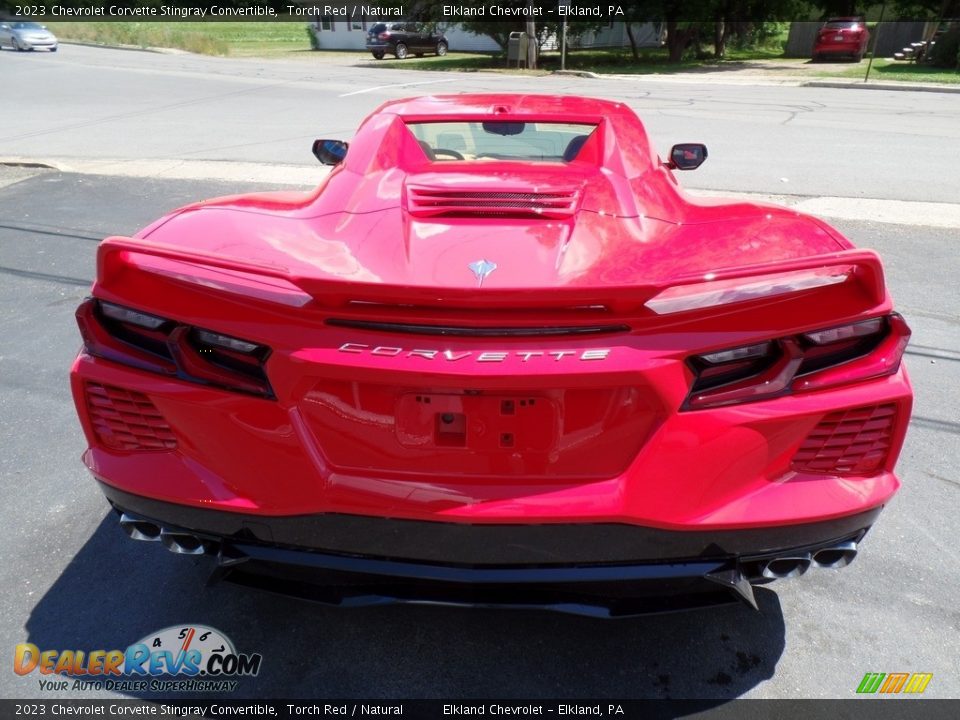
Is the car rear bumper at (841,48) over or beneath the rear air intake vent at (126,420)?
beneath

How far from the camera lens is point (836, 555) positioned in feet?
6.61

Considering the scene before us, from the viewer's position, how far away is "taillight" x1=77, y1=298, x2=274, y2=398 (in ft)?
6.15

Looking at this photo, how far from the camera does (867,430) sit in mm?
1913

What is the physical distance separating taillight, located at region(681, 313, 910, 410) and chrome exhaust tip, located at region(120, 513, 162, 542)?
1452 millimetres

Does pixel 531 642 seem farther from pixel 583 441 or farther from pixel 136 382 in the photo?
pixel 136 382

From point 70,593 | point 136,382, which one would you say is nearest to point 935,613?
point 136,382

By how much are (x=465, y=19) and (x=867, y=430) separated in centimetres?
3642

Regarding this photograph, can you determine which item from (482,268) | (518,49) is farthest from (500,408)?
(518,49)

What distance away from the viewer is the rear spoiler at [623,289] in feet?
5.74

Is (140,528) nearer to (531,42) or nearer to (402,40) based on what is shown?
(531,42)

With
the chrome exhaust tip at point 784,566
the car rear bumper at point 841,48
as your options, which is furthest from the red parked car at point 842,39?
the chrome exhaust tip at point 784,566

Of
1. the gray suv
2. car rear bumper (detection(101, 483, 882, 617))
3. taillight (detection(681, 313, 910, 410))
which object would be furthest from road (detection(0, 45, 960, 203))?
the gray suv

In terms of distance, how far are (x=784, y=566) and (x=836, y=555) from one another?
0.56 feet

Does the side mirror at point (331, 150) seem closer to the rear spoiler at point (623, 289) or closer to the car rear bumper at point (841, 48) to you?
the rear spoiler at point (623, 289)
